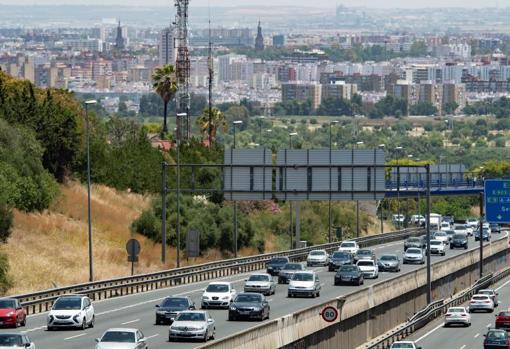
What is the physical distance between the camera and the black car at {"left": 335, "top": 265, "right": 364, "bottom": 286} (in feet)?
265

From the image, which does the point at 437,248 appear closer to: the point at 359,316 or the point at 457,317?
the point at 457,317

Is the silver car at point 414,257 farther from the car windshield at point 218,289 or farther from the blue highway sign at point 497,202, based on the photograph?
the car windshield at point 218,289

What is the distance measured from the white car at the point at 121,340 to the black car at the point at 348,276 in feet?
108

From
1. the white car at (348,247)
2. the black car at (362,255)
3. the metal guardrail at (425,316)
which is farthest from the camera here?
the white car at (348,247)

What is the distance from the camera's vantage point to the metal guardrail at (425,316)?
208ft

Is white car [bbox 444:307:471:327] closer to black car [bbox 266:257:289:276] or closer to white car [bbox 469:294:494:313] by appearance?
white car [bbox 469:294:494:313]

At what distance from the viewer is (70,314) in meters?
56.2

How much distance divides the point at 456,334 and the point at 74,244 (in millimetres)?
28368

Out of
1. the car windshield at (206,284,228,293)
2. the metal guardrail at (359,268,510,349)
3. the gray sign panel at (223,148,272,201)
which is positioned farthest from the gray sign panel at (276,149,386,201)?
the car windshield at (206,284,228,293)

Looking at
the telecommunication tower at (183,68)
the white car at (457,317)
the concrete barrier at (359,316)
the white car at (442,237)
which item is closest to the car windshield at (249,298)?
the concrete barrier at (359,316)

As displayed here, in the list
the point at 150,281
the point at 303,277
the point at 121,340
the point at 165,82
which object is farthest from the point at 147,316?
the point at 165,82

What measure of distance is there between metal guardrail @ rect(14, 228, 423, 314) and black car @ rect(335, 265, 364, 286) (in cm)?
673

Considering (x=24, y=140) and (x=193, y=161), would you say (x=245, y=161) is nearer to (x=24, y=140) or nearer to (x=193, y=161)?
(x=24, y=140)

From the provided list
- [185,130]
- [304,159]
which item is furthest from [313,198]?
[185,130]
